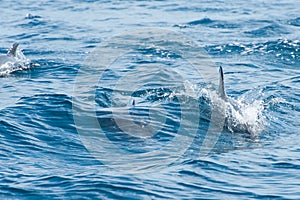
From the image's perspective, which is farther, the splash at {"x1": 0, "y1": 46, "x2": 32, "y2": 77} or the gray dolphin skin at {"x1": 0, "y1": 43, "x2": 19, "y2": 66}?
the gray dolphin skin at {"x1": 0, "y1": 43, "x2": 19, "y2": 66}

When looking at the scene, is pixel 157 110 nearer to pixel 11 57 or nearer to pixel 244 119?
pixel 244 119

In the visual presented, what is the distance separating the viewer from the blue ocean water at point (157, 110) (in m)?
10.1

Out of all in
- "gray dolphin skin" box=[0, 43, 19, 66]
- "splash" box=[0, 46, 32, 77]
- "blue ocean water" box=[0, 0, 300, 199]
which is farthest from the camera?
"gray dolphin skin" box=[0, 43, 19, 66]

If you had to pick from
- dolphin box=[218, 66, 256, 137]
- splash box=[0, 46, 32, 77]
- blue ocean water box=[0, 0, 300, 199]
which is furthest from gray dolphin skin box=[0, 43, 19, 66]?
dolphin box=[218, 66, 256, 137]

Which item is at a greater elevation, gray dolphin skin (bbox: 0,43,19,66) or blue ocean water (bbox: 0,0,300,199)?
gray dolphin skin (bbox: 0,43,19,66)

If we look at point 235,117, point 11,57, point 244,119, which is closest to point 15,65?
point 11,57

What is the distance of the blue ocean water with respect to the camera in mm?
10055

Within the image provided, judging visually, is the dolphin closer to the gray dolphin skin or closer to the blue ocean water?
the blue ocean water

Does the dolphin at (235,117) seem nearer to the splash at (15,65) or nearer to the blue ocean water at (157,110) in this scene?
the blue ocean water at (157,110)

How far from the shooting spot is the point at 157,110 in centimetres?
1395

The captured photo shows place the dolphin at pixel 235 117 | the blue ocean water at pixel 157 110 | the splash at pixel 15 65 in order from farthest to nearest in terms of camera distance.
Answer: the splash at pixel 15 65 → the dolphin at pixel 235 117 → the blue ocean water at pixel 157 110

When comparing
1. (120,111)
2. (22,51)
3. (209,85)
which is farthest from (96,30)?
(120,111)

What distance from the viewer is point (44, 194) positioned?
31.5ft

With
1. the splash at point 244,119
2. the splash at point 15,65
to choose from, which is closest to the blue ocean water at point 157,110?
the splash at point 244,119
